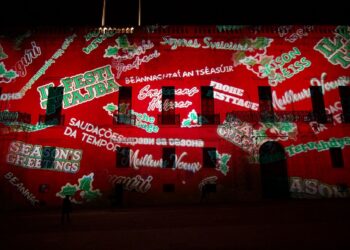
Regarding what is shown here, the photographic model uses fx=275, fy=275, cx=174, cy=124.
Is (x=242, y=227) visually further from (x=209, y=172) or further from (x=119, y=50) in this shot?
(x=119, y=50)

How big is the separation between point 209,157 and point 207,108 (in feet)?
10.7

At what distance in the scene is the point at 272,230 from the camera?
8000mm

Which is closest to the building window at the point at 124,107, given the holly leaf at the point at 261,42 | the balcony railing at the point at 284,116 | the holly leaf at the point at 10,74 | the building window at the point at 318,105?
the balcony railing at the point at 284,116

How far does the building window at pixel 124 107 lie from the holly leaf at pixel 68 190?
15.6 ft

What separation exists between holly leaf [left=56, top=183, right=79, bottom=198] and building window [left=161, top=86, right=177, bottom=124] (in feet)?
21.9

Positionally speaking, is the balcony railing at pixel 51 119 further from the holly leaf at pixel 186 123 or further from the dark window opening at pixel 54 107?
the holly leaf at pixel 186 123

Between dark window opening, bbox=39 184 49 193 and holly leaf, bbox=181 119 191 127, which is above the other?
holly leaf, bbox=181 119 191 127

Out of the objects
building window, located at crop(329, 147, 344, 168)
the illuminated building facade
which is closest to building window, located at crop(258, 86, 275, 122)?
the illuminated building facade

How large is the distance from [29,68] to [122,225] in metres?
13.6

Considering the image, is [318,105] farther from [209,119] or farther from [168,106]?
[168,106]

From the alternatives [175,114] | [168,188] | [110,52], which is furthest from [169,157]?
[110,52]

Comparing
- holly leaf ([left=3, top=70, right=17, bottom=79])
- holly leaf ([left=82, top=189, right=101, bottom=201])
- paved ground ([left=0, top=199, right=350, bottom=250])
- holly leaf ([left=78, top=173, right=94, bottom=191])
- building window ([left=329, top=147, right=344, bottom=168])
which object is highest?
holly leaf ([left=3, top=70, right=17, bottom=79])

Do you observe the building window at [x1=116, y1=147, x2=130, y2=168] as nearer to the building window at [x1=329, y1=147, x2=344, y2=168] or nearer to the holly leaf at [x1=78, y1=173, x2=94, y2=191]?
the holly leaf at [x1=78, y1=173, x2=94, y2=191]

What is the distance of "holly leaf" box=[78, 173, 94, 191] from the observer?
54.4ft
